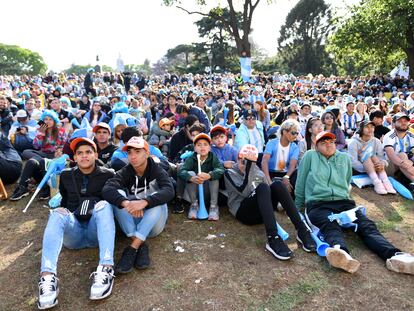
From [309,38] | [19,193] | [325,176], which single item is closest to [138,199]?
[325,176]

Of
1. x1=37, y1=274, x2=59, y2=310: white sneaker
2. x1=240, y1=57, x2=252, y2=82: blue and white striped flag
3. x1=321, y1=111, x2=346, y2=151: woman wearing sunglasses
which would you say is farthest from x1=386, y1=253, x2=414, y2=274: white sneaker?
x1=240, y1=57, x2=252, y2=82: blue and white striped flag

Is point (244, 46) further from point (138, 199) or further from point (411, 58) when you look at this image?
point (138, 199)

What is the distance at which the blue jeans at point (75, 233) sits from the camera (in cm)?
293

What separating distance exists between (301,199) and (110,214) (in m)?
2.36

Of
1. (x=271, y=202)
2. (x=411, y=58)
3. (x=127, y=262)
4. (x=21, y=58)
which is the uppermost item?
(x=21, y=58)

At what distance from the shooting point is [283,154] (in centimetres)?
513

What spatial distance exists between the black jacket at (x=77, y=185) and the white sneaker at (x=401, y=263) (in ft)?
9.64

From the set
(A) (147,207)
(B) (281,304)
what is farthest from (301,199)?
(A) (147,207)

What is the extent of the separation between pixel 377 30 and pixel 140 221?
888 inches

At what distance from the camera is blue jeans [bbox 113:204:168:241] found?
11.0 feet

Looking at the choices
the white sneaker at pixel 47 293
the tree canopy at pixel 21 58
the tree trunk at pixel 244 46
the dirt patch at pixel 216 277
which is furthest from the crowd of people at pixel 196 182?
the tree canopy at pixel 21 58

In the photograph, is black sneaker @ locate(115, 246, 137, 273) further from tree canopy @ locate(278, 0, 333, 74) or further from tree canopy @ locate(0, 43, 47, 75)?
Answer: tree canopy @ locate(0, 43, 47, 75)

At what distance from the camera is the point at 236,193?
4273 millimetres

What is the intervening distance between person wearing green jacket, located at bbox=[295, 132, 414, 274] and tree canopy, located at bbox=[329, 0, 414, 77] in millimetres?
19780
